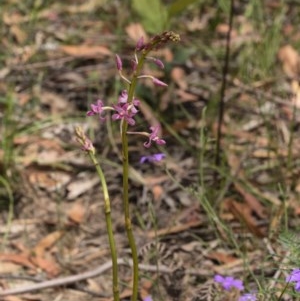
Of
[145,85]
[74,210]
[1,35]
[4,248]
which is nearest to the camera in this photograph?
[4,248]

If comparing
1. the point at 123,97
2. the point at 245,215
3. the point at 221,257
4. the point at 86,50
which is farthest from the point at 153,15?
the point at 123,97

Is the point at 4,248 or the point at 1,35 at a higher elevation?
the point at 1,35

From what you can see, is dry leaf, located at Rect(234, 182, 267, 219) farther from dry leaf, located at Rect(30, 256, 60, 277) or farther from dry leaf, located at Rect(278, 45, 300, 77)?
dry leaf, located at Rect(278, 45, 300, 77)

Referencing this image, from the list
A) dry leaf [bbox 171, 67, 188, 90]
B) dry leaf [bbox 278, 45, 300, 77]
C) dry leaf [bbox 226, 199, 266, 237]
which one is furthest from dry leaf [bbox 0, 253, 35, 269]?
dry leaf [bbox 278, 45, 300, 77]

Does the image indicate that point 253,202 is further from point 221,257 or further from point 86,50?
point 86,50

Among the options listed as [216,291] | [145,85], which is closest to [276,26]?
[145,85]

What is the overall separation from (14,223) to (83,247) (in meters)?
0.31

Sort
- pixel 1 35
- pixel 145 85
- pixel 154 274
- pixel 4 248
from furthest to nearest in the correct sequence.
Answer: pixel 1 35 < pixel 145 85 < pixel 4 248 < pixel 154 274

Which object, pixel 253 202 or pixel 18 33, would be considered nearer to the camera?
pixel 253 202

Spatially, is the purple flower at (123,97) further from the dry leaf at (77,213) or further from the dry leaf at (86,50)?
the dry leaf at (86,50)

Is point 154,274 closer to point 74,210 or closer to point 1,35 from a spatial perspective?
point 74,210

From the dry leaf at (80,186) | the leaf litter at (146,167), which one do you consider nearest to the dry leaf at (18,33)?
the leaf litter at (146,167)

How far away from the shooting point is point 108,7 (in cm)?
419

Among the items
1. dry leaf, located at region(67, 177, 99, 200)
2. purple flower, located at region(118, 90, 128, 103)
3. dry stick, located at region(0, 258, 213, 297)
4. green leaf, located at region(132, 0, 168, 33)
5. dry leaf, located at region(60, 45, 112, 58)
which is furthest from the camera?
dry leaf, located at region(60, 45, 112, 58)
